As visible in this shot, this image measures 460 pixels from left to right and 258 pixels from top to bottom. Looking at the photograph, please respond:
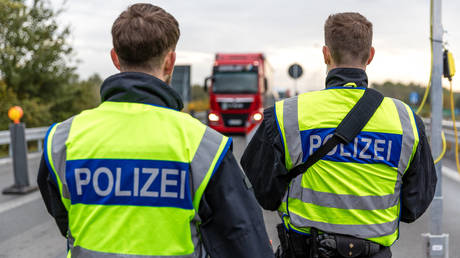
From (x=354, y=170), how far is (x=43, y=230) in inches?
187

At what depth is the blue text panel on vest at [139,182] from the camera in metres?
1.55

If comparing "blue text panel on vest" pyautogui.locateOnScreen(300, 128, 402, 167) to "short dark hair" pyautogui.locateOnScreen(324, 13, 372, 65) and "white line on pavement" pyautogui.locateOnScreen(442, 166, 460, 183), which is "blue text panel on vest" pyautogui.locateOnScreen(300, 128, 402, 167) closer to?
"short dark hair" pyautogui.locateOnScreen(324, 13, 372, 65)

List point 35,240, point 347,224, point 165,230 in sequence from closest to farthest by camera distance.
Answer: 1. point 165,230
2. point 347,224
3. point 35,240

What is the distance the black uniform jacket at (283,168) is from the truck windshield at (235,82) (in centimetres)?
1576

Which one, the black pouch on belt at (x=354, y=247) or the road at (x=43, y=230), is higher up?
the black pouch on belt at (x=354, y=247)

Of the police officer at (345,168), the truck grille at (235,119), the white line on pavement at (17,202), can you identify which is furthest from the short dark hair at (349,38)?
the truck grille at (235,119)

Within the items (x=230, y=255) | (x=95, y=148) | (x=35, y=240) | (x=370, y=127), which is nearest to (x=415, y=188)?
(x=370, y=127)

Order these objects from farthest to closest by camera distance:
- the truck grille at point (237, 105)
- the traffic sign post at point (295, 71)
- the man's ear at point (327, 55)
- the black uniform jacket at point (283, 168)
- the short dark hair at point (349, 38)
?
1. the traffic sign post at point (295, 71)
2. the truck grille at point (237, 105)
3. the man's ear at point (327, 55)
4. the short dark hair at point (349, 38)
5. the black uniform jacket at point (283, 168)

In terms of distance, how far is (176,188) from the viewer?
1560 millimetres

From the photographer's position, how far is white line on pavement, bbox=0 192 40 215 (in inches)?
266

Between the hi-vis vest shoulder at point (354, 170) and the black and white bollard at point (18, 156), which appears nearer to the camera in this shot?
the hi-vis vest shoulder at point (354, 170)

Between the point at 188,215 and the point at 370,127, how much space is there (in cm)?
111

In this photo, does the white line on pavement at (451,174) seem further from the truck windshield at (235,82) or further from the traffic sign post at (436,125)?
the truck windshield at (235,82)

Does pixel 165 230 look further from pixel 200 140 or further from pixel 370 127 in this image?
pixel 370 127
